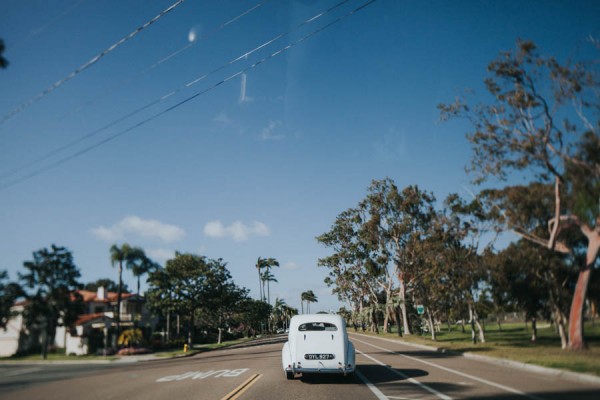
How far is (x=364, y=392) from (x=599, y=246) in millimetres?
19516

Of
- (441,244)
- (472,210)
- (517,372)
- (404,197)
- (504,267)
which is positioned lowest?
(517,372)

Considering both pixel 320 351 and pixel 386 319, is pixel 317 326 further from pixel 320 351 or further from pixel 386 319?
pixel 386 319

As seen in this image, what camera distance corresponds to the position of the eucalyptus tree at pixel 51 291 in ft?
131

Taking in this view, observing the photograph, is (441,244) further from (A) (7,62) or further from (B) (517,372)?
(A) (7,62)

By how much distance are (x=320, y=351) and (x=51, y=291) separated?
40.8 m

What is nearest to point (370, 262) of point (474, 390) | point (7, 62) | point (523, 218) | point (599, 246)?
point (523, 218)

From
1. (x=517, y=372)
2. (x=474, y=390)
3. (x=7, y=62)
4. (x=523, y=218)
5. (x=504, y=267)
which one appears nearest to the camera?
(x=474, y=390)

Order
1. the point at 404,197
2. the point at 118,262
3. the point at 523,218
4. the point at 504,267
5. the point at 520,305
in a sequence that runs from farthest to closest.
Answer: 1. the point at 118,262
2. the point at 404,197
3. the point at 520,305
4. the point at 504,267
5. the point at 523,218

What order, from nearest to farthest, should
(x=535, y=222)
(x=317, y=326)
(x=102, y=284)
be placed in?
(x=317, y=326) → (x=535, y=222) → (x=102, y=284)

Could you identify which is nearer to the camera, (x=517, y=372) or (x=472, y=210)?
(x=517, y=372)

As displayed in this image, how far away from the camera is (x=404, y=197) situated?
127 ft

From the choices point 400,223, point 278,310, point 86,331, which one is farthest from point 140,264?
point 278,310

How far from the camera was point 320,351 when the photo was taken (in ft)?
34.1

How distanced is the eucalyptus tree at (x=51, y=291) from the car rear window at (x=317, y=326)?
3906 cm
